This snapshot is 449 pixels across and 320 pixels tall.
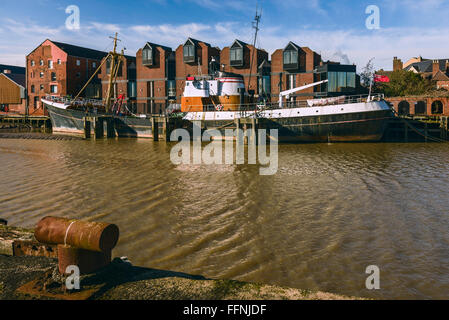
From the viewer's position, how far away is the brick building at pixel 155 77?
49.6m

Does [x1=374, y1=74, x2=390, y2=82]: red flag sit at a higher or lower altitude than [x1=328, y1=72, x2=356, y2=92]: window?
lower

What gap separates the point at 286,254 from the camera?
759cm

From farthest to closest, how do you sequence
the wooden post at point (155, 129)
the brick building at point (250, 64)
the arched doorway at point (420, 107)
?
the brick building at point (250, 64)
the arched doorway at point (420, 107)
the wooden post at point (155, 129)

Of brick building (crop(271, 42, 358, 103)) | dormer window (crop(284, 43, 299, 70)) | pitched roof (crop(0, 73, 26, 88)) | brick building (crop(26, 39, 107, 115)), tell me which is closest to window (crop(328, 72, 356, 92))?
brick building (crop(271, 42, 358, 103))

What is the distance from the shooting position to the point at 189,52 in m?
47.1

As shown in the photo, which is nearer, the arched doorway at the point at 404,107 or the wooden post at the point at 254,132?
the wooden post at the point at 254,132

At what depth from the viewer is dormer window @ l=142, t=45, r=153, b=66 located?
163 ft

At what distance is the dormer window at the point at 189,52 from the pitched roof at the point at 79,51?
2077cm

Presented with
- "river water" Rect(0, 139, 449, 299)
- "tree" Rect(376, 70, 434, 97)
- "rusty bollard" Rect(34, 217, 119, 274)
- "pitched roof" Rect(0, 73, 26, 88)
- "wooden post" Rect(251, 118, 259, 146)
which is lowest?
"river water" Rect(0, 139, 449, 299)

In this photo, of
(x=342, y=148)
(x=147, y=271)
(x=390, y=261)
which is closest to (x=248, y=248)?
(x=390, y=261)

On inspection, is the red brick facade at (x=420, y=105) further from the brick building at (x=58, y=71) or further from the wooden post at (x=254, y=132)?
the brick building at (x=58, y=71)

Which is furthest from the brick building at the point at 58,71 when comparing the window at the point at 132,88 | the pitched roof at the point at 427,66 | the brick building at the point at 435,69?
the pitched roof at the point at 427,66

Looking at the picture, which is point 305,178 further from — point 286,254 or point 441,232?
point 286,254

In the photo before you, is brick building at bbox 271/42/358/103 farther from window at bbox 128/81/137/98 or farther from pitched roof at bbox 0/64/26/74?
pitched roof at bbox 0/64/26/74
